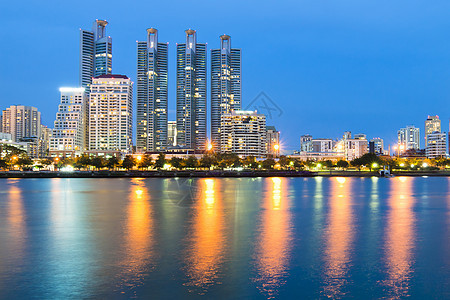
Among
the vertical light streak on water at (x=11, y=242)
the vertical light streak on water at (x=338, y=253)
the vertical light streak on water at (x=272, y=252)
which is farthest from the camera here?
the vertical light streak on water at (x=11, y=242)

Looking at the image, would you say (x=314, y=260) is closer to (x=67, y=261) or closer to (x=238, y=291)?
(x=238, y=291)

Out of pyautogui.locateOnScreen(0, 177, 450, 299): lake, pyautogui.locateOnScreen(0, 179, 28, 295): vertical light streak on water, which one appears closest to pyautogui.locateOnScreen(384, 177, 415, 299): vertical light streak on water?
pyautogui.locateOnScreen(0, 177, 450, 299): lake

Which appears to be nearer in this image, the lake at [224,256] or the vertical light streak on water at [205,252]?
the lake at [224,256]

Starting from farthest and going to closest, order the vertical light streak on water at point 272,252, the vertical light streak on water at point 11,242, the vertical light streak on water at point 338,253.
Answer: the vertical light streak on water at point 11,242 < the vertical light streak on water at point 272,252 < the vertical light streak on water at point 338,253

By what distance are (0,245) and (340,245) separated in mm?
16981

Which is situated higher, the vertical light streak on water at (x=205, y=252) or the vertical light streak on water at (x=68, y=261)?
the vertical light streak on water at (x=205, y=252)

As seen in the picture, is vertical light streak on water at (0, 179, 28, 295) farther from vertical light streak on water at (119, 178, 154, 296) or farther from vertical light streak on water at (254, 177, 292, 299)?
vertical light streak on water at (254, 177, 292, 299)

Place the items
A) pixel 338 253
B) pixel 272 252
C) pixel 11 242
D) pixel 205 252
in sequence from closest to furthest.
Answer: pixel 205 252, pixel 338 253, pixel 272 252, pixel 11 242

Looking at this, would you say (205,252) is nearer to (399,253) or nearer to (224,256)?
(224,256)

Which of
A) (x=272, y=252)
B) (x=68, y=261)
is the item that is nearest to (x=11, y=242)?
(x=68, y=261)

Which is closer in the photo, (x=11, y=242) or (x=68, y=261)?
(x=68, y=261)

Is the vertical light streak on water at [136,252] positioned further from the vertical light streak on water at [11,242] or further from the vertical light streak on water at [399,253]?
the vertical light streak on water at [399,253]

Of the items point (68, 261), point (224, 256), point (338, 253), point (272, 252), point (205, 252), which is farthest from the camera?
point (272, 252)

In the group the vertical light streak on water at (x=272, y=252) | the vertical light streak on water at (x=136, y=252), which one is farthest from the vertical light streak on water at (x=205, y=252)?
the vertical light streak on water at (x=136, y=252)
